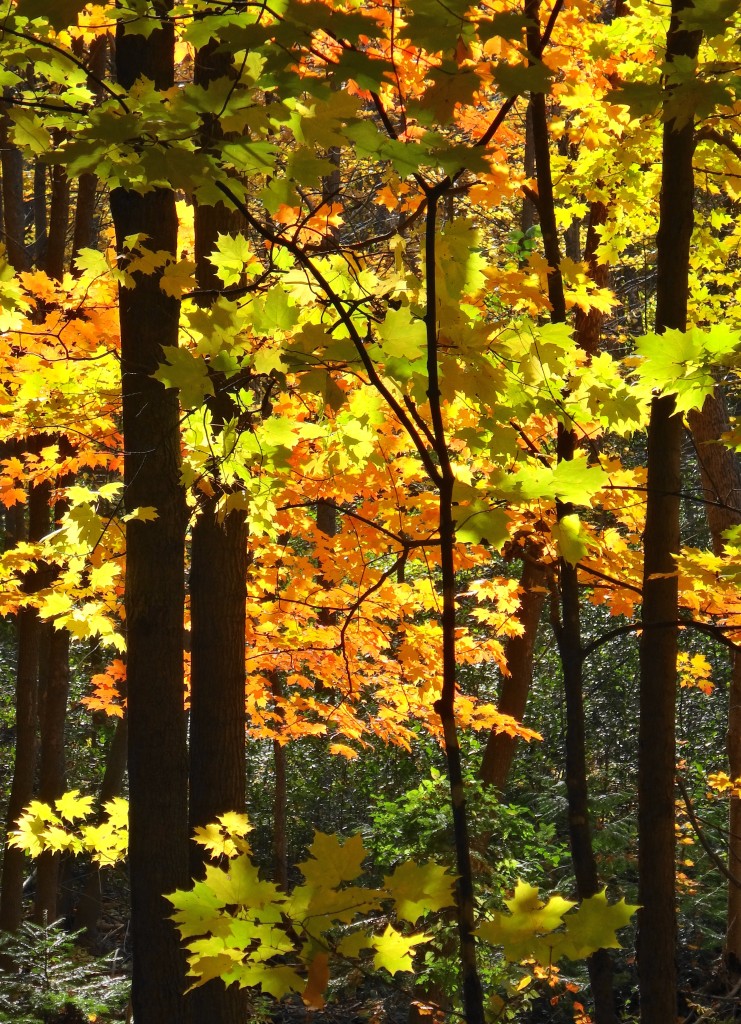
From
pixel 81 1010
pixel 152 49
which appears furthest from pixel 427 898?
pixel 81 1010

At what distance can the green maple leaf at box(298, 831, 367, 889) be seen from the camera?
1418 mm

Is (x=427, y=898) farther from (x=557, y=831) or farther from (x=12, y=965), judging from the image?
(x=557, y=831)

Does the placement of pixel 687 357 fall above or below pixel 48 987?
above

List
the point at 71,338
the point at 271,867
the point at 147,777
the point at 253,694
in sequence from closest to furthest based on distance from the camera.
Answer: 1. the point at 147,777
2. the point at 71,338
3. the point at 253,694
4. the point at 271,867

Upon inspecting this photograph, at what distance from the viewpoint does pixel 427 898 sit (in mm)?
1438

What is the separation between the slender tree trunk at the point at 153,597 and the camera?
3.69 meters

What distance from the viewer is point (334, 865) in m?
1.44

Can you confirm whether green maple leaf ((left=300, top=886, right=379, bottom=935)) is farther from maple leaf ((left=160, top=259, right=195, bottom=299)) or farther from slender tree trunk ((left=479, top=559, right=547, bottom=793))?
slender tree trunk ((left=479, top=559, right=547, bottom=793))

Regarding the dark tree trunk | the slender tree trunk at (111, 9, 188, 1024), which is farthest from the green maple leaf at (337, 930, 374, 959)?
the dark tree trunk

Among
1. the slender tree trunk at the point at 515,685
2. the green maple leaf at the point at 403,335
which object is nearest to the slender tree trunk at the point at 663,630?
the green maple leaf at the point at 403,335

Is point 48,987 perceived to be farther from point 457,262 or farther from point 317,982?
point 457,262

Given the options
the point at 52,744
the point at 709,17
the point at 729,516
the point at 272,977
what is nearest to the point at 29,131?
the point at 709,17

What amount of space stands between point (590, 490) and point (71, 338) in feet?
12.2

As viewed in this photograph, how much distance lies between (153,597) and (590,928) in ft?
8.64
